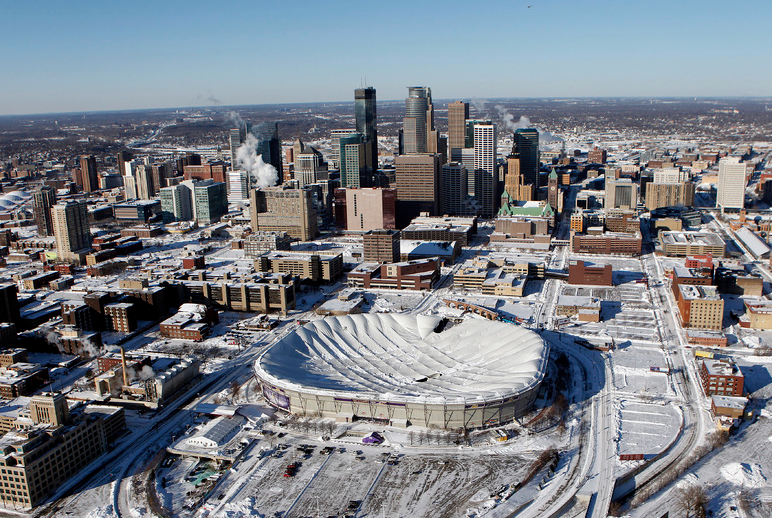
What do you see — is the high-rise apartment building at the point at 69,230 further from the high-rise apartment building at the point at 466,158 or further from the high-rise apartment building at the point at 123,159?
the high-rise apartment building at the point at 123,159

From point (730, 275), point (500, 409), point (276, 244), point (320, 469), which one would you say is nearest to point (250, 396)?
point (320, 469)

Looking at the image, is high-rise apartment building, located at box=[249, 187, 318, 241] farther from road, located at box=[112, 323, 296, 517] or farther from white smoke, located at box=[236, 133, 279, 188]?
road, located at box=[112, 323, 296, 517]

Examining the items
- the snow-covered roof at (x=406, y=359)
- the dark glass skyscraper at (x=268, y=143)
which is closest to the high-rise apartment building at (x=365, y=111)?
the dark glass skyscraper at (x=268, y=143)

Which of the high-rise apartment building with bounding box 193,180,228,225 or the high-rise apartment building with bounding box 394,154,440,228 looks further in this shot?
the high-rise apartment building with bounding box 193,180,228,225

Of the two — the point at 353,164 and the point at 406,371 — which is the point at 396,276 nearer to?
the point at 406,371

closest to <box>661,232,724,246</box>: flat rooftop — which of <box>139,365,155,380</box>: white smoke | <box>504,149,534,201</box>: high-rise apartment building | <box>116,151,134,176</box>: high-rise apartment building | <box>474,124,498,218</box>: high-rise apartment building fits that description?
<box>504,149,534,201</box>: high-rise apartment building

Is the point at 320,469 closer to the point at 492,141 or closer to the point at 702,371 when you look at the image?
the point at 702,371

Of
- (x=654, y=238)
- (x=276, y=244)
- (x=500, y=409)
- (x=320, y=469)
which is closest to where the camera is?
(x=320, y=469)
